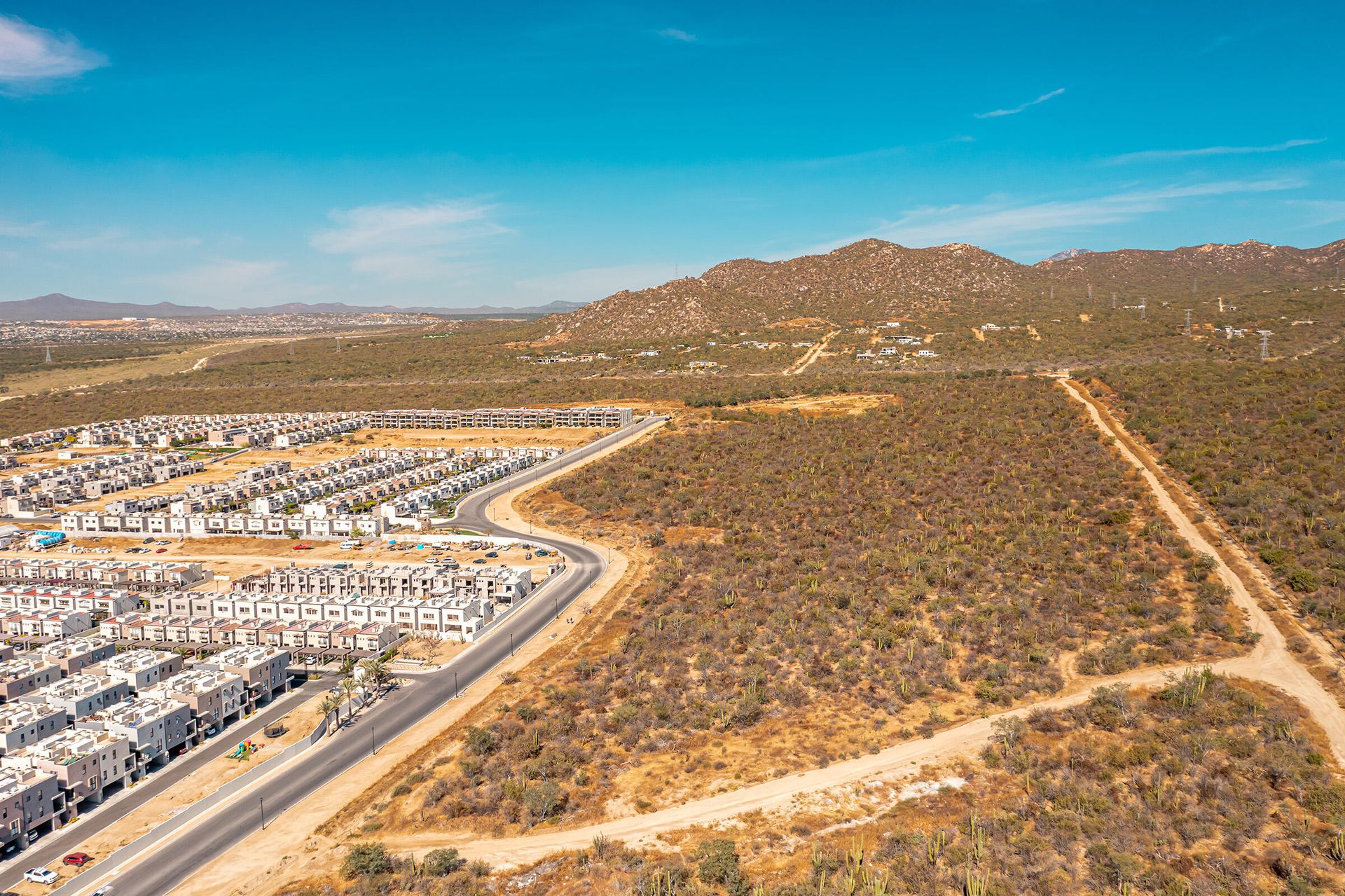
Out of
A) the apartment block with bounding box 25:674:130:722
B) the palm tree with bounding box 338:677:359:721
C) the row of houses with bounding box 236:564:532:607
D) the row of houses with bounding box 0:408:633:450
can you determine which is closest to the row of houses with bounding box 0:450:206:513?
the row of houses with bounding box 0:408:633:450

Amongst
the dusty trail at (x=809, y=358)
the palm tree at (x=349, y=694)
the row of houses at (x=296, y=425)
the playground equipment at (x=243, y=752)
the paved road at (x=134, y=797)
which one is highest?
the dusty trail at (x=809, y=358)

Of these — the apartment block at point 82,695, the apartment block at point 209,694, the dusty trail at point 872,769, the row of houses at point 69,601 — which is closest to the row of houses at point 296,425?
the row of houses at point 69,601

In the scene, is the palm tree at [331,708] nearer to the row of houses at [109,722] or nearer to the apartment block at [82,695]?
the row of houses at [109,722]

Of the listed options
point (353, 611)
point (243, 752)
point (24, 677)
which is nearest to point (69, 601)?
point (24, 677)

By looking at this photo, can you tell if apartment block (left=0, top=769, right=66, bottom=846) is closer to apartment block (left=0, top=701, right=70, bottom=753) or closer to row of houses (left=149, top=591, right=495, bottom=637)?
apartment block (left=0, top=701, right=70, bottom=753)

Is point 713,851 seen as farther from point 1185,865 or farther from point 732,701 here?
point 1185,865
